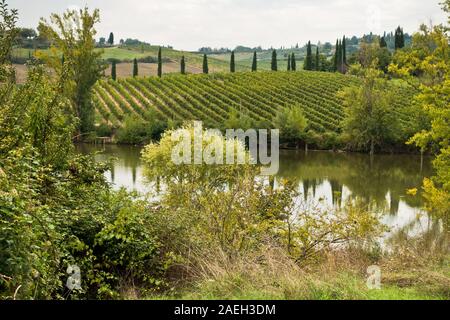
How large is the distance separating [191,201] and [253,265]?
16.2ft

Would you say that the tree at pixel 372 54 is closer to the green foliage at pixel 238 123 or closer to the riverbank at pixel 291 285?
the green foliage at pixel 238 123

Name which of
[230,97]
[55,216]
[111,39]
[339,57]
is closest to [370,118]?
[230,97]

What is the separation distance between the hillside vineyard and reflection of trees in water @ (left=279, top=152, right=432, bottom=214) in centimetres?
1224

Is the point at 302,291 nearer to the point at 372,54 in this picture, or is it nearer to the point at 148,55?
the point at 372,54

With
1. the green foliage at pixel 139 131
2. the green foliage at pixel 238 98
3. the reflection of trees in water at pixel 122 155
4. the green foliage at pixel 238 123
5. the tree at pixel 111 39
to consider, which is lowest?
the reflection of trees in water at pixel 122 155

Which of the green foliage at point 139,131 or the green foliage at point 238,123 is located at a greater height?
the green foliage at point 238,123

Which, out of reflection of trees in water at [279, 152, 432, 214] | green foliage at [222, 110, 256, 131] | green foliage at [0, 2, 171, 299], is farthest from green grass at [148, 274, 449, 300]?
green foliage at [222, 110, 256, 131]

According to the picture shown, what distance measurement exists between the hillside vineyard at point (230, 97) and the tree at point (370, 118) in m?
5.28

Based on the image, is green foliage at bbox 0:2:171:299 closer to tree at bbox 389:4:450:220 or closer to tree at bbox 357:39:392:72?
tree at bbox 389:4:450:220

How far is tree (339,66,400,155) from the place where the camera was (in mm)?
57750

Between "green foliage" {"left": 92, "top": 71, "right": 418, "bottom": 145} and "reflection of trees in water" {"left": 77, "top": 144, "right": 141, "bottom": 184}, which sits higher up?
"green foliage" {"left": 92, "top": 71, "right": 418, "bottom": 145}

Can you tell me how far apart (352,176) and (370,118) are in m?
17.9

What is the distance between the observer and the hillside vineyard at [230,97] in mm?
70500

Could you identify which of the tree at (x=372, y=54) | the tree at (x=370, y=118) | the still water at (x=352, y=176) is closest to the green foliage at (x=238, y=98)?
the tree at (x=370, y=118)
